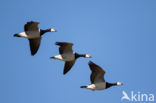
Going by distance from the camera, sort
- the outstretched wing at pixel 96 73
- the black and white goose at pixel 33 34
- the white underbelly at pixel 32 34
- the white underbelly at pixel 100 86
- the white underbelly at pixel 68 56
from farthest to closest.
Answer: the white underbelly at pixel 68 56 → the white underbelly at pixel 32 34 → the black and white goose at pixel 33 34 → the white underbelly at pixel 100 86 → the outstretched wing at pixel 96 73

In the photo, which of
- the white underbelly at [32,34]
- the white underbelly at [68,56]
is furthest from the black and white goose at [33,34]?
the white underbelly at [68,56]

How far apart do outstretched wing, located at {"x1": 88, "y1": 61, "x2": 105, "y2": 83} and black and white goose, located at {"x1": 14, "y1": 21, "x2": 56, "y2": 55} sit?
4447mm

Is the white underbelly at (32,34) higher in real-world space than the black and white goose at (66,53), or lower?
higher

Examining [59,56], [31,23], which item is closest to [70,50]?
[59,56]

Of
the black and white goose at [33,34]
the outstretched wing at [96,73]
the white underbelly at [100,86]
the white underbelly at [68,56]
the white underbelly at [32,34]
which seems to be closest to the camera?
the outstretched wing at [96,73]

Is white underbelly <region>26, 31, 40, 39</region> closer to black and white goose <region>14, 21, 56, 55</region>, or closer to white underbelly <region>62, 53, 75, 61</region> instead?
black and white goose <region>14, 21, 56, 55</region>

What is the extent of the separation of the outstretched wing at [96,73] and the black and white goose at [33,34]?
4.45 m

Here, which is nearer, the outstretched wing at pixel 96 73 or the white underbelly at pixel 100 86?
the outstretched wing at pixel 96 73

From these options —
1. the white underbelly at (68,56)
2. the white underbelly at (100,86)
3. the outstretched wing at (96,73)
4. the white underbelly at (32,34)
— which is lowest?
the white underbelly at (100,86)

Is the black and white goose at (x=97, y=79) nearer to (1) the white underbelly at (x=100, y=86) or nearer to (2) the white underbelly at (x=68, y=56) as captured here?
(1) the white underbelly at (x=100, y=86)

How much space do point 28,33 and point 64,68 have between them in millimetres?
A: 4043

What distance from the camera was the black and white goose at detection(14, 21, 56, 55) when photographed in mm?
40688

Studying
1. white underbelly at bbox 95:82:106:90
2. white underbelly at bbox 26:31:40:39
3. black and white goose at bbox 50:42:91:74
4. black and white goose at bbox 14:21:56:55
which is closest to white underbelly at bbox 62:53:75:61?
black and white goose at bbox 50:42:91:74

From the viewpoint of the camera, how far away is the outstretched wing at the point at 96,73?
130ft
